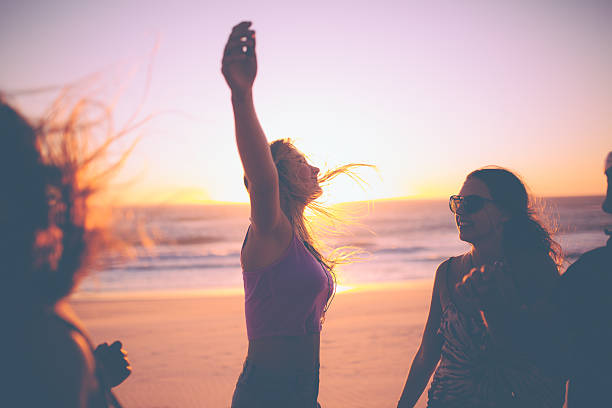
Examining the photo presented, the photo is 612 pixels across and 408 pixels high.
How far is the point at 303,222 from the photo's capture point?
2.48 m

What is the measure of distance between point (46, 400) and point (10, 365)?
0.09 meters

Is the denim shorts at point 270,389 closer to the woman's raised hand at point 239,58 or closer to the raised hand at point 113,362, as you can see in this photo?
the raised hand at point 113,362

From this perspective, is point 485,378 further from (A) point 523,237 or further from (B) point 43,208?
(B) point 43,208

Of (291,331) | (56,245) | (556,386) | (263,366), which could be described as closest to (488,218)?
(556,386)

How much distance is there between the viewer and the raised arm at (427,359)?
2.44 metres

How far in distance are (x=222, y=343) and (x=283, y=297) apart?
6147 millimetres

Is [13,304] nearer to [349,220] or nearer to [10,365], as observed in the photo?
[10,365]

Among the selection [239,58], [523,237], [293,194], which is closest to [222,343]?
[293,194]

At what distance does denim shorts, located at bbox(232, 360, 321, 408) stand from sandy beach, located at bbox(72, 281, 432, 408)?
3414 mm

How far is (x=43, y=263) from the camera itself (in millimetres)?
967

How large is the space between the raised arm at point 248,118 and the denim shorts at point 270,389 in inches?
30.4

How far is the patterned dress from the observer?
205 centimetres

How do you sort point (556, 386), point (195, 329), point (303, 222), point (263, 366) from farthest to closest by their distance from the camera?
1. point (195, 329)
2. point (303, 222)
3. point (556, 386)
4. point (263, 366)

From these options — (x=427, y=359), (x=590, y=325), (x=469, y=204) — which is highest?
(x=469, y=204)
